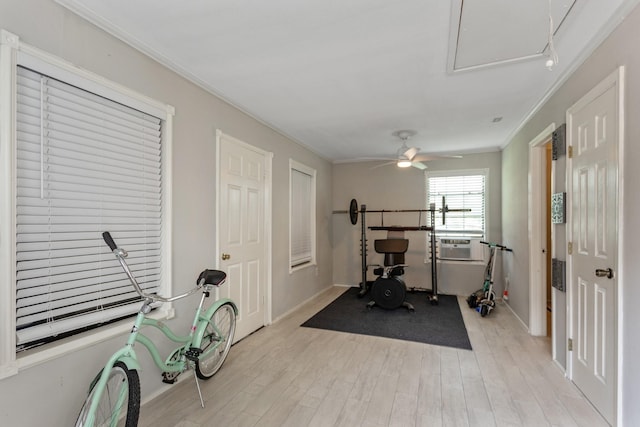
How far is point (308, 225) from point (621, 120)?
4014 millimetres

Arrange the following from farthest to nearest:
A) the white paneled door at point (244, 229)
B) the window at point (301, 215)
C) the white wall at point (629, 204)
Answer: the window at point (301, 215)
the white paneled door at point (244, 229)
the white wall at point (629, 204)

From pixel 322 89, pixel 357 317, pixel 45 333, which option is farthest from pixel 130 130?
pixel 357 317

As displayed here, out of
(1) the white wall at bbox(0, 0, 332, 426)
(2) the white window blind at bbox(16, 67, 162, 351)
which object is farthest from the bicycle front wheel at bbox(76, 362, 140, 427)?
(2) the white window blind at bbox(16, 67, 162, 351)

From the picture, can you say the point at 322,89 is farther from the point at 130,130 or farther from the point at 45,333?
the point at 45,333

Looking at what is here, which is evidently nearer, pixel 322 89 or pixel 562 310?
pixel 562 310

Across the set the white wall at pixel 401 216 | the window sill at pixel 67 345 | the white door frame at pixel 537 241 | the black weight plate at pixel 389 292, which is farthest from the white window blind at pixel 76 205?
the white wall at pixel 401 216

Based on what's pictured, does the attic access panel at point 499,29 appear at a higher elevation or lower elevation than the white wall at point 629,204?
higher

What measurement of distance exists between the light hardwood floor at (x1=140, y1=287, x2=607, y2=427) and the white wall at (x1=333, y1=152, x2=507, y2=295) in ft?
6.83

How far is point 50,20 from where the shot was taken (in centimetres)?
165

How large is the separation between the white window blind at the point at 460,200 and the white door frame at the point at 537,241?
1.84m

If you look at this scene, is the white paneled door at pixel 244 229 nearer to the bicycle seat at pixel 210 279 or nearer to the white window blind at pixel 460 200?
the bicycle seat at pixel 210 279

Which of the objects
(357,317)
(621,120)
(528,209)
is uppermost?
(621,120)

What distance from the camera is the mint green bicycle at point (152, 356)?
155cm

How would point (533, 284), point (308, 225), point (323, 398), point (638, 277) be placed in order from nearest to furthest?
point (638, 277) → point (323, 398) → point (533, 284) → point (308, 225)
